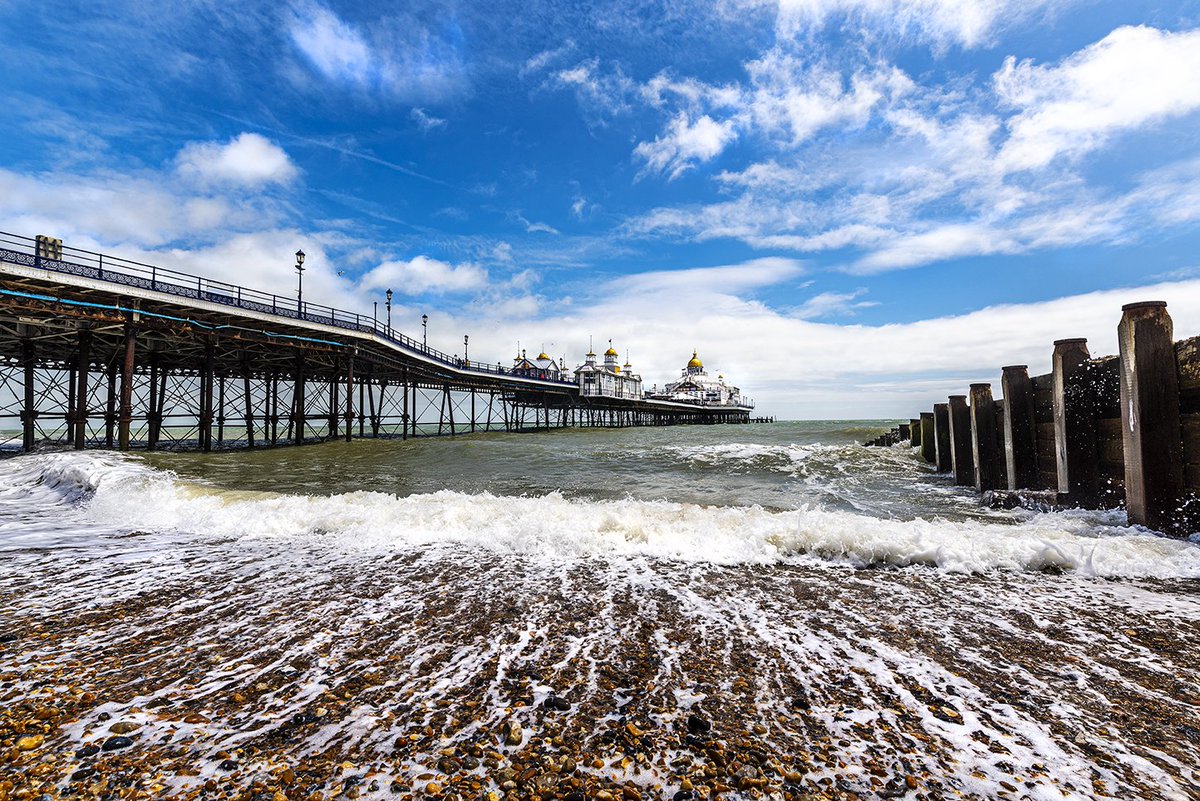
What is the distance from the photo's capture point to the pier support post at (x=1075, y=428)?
301 inches

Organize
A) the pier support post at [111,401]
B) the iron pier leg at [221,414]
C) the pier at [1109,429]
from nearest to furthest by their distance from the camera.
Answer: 1. the pier at [1109,429]
2. the pier support post at [111,401]
3. the iron pier leg at [221,414]

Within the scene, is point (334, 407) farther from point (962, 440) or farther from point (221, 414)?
point (962, 440)

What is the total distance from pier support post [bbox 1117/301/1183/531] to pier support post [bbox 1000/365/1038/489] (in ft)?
11.3

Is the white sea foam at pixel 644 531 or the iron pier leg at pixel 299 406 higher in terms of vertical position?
the iron pier leg at pixel 299 406

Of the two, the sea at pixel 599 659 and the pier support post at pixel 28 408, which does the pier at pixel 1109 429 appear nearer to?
the sea at pixel 599 659

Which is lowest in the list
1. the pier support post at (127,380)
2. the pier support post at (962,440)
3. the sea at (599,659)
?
the sea at (599,659)

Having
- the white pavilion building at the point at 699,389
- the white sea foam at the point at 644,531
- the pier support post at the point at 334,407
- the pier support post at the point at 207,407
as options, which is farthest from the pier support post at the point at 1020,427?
the white pavilion building at the point at 699,389

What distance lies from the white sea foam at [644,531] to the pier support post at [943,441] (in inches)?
370

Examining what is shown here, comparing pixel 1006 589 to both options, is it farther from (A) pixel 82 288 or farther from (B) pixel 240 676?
(A) pixel 82 288

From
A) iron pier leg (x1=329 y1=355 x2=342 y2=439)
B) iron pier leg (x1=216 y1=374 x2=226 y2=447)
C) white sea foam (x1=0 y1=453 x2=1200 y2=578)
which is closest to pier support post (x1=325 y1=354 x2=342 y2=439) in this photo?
iron pier leg (x1=329 y1=355 x2=342 y2=439)

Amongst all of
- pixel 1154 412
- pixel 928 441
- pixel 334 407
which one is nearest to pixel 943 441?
pixel 928 441

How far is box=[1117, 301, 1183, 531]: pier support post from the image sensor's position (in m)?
6.08

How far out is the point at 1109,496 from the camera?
748 centimetres

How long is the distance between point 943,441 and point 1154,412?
11484 mm
